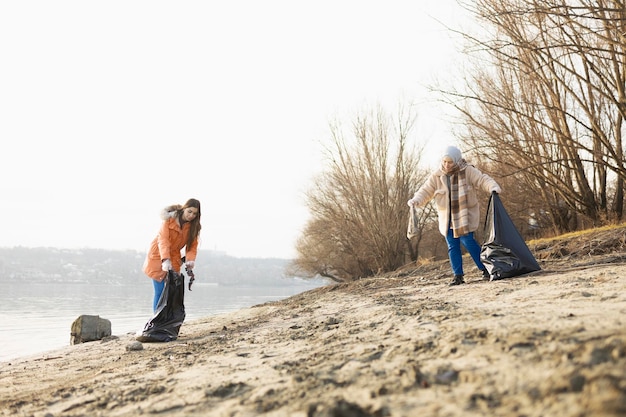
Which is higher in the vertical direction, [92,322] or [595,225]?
[595,225]

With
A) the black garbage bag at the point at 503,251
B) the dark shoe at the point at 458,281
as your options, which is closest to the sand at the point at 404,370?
the black garbage bag at the point at 503,251

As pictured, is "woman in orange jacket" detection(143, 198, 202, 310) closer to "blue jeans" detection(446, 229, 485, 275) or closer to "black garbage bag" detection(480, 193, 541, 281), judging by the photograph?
"blue jeans" detection(446, 229, 485, 275)

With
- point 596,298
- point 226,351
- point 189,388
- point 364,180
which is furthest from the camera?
point 364,180

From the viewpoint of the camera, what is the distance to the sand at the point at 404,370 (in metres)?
1.90

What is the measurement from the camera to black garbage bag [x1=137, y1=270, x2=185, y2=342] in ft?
19.1

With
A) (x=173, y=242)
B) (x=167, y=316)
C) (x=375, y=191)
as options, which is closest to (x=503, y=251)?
(x=173, y=242)

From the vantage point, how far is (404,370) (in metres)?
2.42

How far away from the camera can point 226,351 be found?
4059 mm

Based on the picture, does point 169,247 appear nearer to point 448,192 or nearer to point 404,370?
point 448,192

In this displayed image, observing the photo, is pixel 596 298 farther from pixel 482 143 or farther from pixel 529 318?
pixel 482 143

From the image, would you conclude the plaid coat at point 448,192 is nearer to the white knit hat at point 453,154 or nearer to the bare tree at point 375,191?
the white knit hat at point 453,154

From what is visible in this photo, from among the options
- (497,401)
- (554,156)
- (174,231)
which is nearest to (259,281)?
(554,156)

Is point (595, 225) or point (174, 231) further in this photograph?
point (595, 225)

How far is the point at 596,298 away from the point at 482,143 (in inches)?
418
